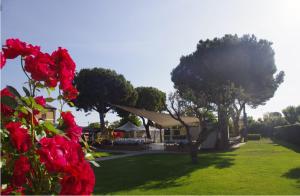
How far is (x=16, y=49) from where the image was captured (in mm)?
1987

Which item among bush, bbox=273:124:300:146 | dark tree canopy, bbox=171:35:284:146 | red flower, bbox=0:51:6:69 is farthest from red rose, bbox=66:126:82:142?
bush, bbox=273:124:300:146

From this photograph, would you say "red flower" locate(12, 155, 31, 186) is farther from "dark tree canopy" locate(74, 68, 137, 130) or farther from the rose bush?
"dark tree canopy" locate(74, 68, 137, 130)

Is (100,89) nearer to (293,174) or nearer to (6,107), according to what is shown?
(293,174)

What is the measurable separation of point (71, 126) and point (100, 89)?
4775 centimetres

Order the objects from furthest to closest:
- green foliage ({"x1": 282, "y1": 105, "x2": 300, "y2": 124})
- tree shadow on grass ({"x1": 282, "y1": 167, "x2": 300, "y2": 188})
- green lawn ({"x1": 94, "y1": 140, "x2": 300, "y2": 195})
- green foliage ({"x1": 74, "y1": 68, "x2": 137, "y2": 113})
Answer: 1. green foliage ({"x1": 282, "y1": 105, "x2": 300, "y2": 124})
2. green foliage ({"x1": 74, "y1": 68, "x2": 137, "y2": 113})
3. tree shadow on grass ({"x1": 282, "y1": 167, "x2": 300, "y2": 188})
4. green lawn ({"x1": 94, "y1": 140, "x2": 300, "y2": 195})

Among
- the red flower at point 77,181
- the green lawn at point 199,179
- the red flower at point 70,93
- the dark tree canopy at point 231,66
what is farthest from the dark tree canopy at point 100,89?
the red flower at point 77,181

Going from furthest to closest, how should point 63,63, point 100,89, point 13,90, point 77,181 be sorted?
1. point 100,89
2. point 63,63
3. point 13,90
4. point 77,181

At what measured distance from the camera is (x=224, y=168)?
16766 millimetres

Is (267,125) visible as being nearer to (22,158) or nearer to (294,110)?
(294,110)

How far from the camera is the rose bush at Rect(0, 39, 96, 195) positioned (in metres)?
1.54

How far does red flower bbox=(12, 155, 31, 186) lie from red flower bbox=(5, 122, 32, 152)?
5 cm

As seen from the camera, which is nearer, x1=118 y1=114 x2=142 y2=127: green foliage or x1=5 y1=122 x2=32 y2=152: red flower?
x1=5 y1=122 x2=32 y2=152: red flower

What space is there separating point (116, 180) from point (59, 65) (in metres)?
12.1

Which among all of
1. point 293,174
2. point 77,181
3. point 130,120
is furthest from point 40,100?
point 130,120
